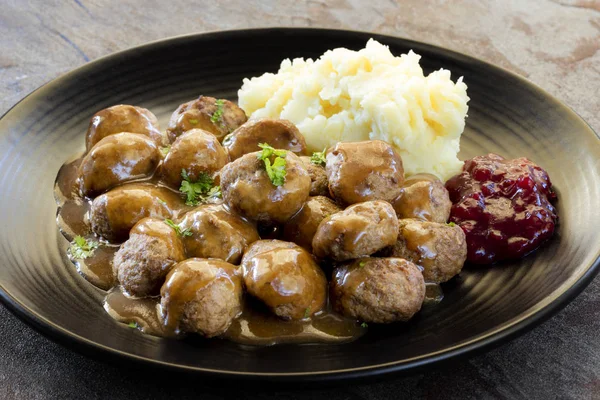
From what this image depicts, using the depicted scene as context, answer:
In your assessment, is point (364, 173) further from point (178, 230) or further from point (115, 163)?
point (115, 163)

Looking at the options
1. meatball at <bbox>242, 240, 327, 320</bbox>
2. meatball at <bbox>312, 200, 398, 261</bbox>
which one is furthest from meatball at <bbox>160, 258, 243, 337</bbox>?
meatball at <bbox>312, 200, 398, 261</bbox>

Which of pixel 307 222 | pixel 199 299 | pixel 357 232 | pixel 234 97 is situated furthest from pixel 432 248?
pixel 234 97

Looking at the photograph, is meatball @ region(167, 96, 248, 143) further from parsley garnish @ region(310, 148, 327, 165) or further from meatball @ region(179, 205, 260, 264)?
meatball @ region(179, 205, 260, 264)

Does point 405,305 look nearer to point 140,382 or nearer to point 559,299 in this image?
point 559,299

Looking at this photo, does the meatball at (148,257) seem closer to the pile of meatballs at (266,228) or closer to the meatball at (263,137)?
the pile of meatballs at (266,228)

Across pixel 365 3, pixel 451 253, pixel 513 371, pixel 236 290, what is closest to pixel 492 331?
pixel 513 371
